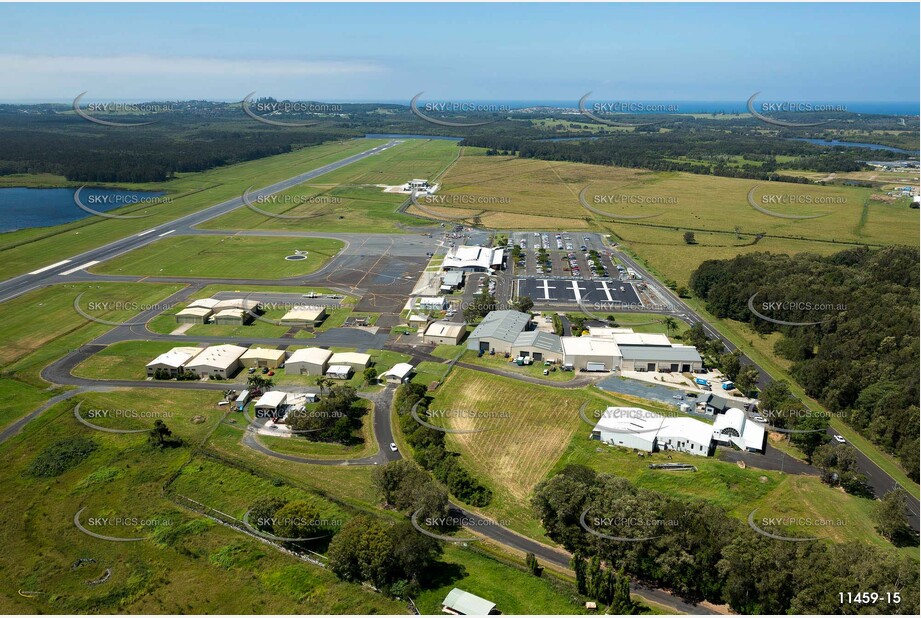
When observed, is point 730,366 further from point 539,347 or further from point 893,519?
point 893,519

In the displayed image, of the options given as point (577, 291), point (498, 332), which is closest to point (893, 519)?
point (498, 332)

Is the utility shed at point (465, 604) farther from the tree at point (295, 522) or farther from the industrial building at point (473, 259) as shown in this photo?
the industrial building at point (473, 259)

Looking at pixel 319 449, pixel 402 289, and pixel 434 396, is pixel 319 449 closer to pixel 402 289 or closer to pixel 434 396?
pixel 434 396

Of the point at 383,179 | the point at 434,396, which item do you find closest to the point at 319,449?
the point at 434,396

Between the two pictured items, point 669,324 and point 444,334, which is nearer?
point 444,334

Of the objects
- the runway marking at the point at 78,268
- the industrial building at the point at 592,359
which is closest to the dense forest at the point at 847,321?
the industrial building at the point at 592,359

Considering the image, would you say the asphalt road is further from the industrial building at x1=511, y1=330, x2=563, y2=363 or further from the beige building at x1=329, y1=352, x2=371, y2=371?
the industrial building at x1=511, y1=330, x2=563, y2=363

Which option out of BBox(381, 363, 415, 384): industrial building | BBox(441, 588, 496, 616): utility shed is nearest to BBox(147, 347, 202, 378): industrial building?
BBox(381, 363, 415, 384): industrial building
